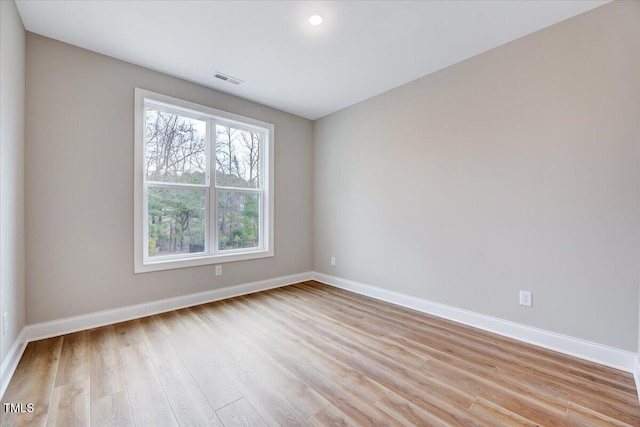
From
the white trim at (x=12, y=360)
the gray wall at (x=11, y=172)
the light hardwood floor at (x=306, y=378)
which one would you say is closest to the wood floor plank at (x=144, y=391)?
the light hardwood floor at (x=306, y=378)

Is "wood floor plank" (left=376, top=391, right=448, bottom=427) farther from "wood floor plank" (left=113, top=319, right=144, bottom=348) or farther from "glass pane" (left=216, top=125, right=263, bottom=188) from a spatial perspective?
"glass pane" (left=216, top=125, right=263, bottom=188)

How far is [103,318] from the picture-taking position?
2621 millimetres

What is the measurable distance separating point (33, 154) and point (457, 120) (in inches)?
155

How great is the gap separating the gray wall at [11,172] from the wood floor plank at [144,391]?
2.36 feet

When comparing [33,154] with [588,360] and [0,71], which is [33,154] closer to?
[0,71]

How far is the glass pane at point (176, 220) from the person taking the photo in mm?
3023

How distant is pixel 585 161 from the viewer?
6.88 feet

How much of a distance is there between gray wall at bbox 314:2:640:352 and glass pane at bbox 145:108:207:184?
2211 millimetres

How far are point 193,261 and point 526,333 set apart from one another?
3.44 metres

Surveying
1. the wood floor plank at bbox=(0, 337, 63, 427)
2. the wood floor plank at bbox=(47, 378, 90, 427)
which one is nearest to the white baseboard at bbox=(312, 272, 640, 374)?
the wood floor plank at bbox=(47, 378, 90, 427)

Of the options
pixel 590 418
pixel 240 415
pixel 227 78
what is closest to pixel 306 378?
pixel 240 415

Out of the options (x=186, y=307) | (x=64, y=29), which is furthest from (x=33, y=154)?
(x=186, y=307)

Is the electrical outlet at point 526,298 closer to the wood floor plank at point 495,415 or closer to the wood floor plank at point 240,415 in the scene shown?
the wood floor plank at point 495,415

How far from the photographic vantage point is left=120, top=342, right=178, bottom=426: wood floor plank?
145 centimetres
